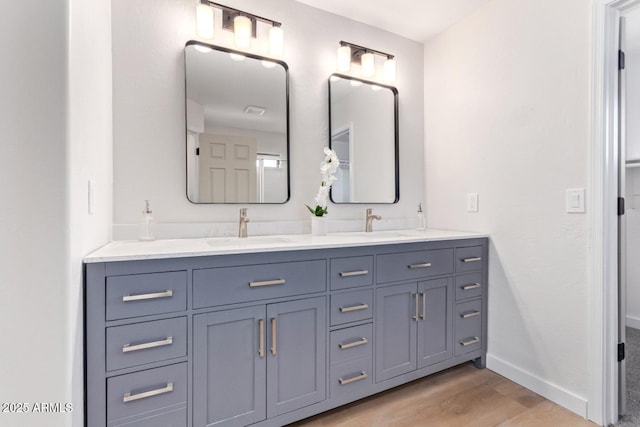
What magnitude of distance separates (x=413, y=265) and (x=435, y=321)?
387 mm

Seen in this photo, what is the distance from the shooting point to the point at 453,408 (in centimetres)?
163

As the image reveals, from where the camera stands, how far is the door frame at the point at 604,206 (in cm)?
150

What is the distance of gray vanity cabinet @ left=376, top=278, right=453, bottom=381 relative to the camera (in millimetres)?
1672

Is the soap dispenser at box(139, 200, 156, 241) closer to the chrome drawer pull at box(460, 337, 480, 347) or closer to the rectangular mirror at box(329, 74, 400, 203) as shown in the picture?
the rectangular mirror at box(329, 74, 400, 203)

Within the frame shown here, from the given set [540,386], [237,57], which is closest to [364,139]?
[237,57]

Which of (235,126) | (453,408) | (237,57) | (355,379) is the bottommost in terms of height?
(453,408)

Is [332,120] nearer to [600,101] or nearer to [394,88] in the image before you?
[394,88]

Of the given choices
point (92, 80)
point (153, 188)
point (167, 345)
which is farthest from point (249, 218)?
point (92, 80)

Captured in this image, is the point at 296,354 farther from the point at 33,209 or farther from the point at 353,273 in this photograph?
the point at 33,209

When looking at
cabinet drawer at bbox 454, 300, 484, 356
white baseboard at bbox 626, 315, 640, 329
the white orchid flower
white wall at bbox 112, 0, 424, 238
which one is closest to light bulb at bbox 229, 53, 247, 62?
white wall at bbox 112, 0, 424, 238

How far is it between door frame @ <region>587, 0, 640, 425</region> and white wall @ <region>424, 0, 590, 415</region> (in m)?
0.05

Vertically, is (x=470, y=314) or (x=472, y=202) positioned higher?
(x=472, y=202)

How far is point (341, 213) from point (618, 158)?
1518mm

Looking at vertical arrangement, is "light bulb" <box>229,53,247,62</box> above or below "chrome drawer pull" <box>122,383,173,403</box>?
above
